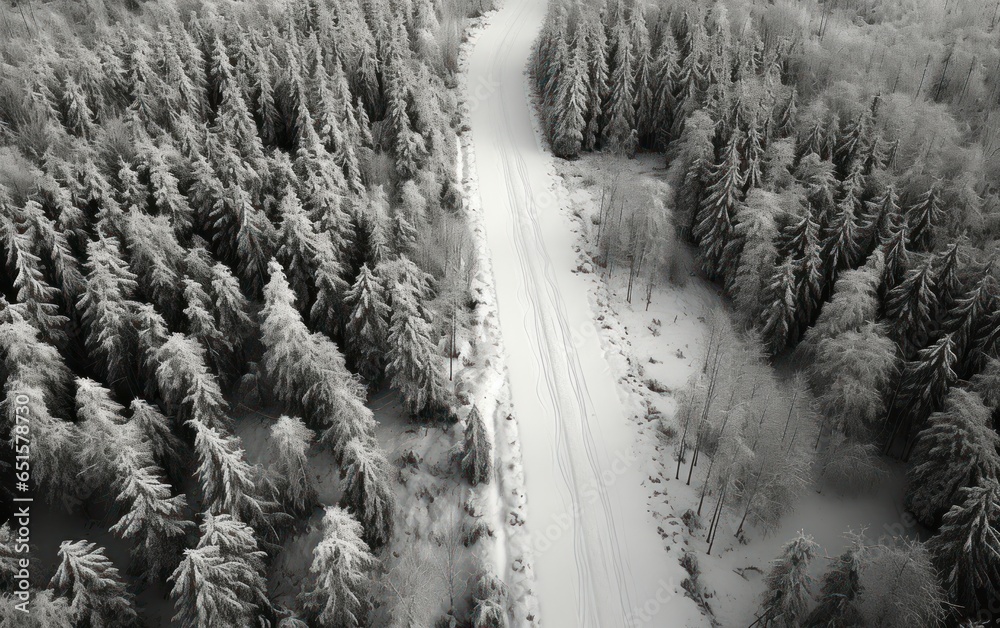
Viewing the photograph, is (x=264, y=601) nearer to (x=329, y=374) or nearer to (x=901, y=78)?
(x=329, y=374)

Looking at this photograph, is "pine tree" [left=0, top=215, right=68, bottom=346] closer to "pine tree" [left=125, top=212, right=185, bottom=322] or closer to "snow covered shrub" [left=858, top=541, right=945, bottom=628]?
"pine tree" [left=125, top=212, right=185, bottom=322]

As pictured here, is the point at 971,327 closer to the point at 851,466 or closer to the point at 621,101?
the point at 851,466


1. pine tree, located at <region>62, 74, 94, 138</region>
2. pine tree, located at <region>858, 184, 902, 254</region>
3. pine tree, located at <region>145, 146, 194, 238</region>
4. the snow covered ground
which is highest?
pine tree, located at <region>62, 74, 94, 138</region>

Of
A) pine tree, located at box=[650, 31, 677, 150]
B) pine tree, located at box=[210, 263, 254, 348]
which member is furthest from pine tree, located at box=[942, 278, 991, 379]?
pine tree, located at box=[210, 263, 254, 348]

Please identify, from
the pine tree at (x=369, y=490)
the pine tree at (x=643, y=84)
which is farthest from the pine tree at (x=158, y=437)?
the pine tree at (x=643, y=84)

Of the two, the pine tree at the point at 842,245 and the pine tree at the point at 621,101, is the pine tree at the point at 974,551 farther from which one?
the pine tree at the point at 621,101

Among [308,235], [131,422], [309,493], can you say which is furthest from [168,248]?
[309,493]

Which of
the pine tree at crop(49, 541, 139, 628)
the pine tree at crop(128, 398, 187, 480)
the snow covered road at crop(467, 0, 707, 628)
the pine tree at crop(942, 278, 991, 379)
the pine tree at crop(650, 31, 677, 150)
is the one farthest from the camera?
the pine tree at crop(650, 31, 677, 150)
